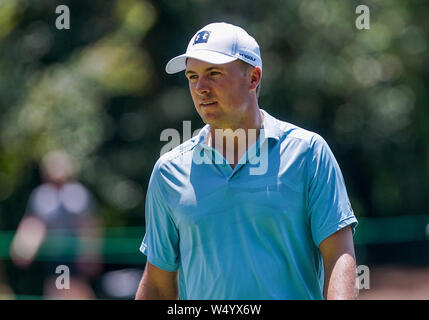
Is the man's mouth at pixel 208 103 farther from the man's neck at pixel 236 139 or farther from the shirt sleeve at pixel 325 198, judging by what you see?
the shirt sleeve at pixel 325 198

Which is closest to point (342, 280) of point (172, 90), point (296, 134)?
point (296, 134)

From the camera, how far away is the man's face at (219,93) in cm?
305

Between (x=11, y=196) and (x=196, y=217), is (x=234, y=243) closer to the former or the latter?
(x=196, y=217)

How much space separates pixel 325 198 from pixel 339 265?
0.26m

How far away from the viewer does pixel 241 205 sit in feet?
9.56

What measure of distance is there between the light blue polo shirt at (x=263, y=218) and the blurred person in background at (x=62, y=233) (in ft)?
14.4

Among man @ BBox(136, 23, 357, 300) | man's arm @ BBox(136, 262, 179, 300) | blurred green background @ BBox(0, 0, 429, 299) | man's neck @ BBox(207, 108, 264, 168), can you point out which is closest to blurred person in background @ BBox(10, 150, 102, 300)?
blurred green background @ BBox(0, 0, 429, 299)

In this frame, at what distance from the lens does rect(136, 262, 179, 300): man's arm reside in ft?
10.5

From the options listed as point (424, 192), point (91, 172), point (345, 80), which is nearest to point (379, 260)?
point (424, 192)

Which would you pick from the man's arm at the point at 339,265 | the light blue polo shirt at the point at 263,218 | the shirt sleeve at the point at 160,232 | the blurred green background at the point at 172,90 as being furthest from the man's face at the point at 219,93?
the blurred green background at the point at 172,90

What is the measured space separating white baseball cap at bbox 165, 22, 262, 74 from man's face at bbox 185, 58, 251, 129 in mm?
32

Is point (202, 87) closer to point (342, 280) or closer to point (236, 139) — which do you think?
point (236, 139)

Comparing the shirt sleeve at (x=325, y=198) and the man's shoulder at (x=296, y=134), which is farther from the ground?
the man's shoulder at (x=296, y=134)

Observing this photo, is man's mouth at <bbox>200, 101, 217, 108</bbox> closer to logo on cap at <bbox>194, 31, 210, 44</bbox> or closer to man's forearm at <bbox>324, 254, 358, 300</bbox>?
logo on cap at <bbox>194, 31, 210, 44</bbox>
